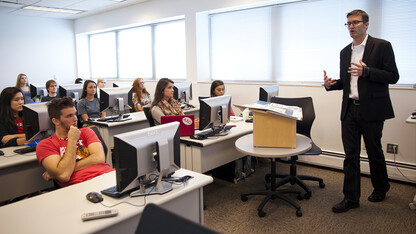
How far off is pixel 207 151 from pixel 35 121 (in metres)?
1.47

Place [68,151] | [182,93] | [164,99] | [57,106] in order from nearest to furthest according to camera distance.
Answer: [68,151] < [57,106] < [164,99] < [182,93]

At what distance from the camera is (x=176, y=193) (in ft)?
5.68

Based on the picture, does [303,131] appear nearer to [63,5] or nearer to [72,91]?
[72,91]

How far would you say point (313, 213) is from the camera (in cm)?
288

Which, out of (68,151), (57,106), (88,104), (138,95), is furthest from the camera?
(138,95)

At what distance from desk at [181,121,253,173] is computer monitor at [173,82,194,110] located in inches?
69.6

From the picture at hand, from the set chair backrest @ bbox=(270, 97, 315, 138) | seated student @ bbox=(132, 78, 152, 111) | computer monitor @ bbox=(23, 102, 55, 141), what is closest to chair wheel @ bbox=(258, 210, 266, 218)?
chair backrest @ bbox=(270, 97, 315, 138)

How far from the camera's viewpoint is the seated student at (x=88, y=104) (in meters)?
4.39

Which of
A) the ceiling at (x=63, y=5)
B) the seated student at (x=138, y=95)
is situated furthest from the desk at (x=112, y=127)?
the ceiling at (x=63, y=5)

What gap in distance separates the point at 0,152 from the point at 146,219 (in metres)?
2.09

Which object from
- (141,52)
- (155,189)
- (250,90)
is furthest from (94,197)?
(141,52)

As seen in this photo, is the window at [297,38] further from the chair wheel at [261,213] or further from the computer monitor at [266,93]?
the chair wheel at [261,213]

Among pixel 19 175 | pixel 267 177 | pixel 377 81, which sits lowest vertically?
pixel 267 177

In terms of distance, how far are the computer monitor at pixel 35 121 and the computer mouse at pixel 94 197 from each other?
1.14m
